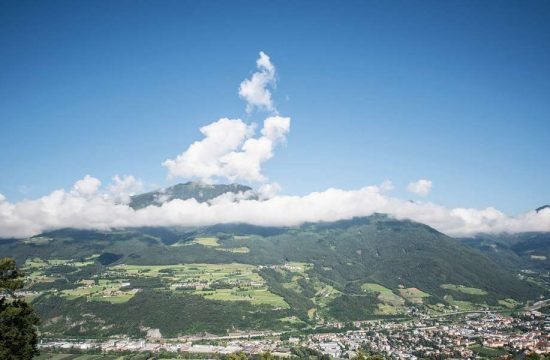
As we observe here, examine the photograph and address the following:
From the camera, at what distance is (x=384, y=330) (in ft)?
404

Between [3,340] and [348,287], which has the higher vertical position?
[3,340]

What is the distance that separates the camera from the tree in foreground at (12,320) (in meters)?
30.3

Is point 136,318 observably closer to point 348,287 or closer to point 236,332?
point 236,332

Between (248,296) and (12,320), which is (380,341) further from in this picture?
(12,320)

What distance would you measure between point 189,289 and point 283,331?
54.5 m

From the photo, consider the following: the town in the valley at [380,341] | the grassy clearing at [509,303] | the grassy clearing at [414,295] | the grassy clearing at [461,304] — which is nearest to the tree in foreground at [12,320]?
the town in the valley at [380,341]

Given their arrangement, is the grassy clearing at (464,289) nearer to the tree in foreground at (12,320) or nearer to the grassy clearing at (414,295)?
the grassy clearing at (414,295)

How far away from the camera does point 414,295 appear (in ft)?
593

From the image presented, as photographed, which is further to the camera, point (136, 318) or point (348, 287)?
point (348, 287)

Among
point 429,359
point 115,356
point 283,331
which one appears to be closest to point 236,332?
point 283,331

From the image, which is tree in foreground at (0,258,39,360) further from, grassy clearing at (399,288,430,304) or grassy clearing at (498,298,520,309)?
grassy clearing at (498,298,520,309)

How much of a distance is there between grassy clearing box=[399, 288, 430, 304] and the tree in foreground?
6412 inches

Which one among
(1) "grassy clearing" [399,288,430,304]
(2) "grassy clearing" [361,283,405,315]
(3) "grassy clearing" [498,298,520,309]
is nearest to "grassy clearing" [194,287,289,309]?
(2) "grassy clearing" [361,283,405,315]

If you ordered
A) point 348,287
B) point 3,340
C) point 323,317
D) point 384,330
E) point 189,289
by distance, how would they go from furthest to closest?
1. point 348,287
2. point 189,289
3. point 323,317
4. point 384,330
5. point 3,340
